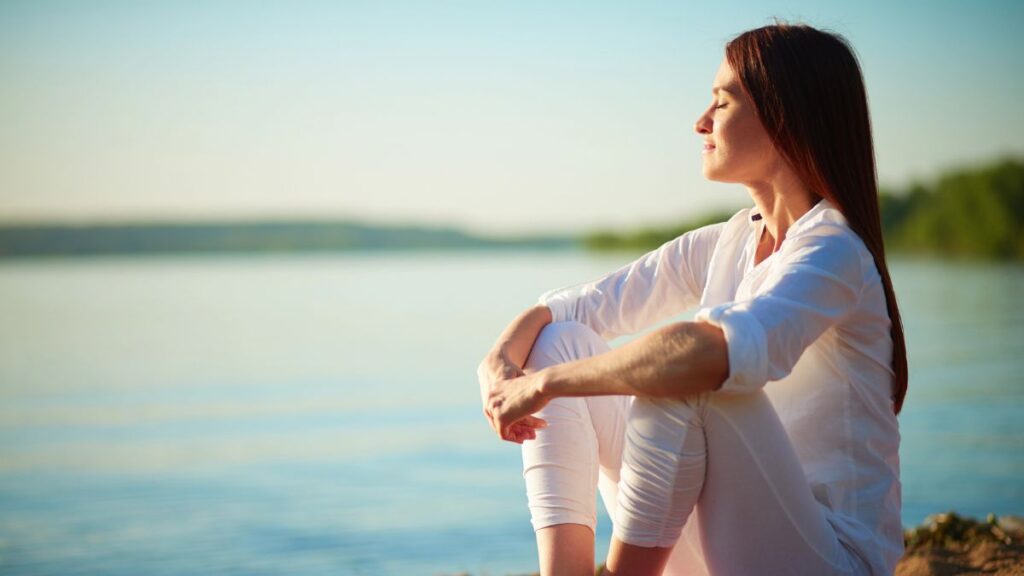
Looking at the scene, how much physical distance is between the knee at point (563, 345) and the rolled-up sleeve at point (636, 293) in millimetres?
172

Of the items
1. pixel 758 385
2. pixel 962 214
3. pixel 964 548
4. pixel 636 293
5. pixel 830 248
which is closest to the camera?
pixel 758 385

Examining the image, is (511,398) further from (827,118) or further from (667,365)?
(827,118)

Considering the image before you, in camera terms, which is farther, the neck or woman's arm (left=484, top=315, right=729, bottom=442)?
the neck

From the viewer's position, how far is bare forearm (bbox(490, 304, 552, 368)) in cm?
195

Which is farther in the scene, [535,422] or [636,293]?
[636,293]

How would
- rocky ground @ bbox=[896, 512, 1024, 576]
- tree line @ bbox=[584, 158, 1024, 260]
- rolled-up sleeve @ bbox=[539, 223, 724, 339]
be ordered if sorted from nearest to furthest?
rolled-up sleeve @ bbox=[539, 223, 724, 339]
rocky ground @ bbox=[896, 512, 1024, 576]
tree line @ bbox=[584, 158, 1024, 260]

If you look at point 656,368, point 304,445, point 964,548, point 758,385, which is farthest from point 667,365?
point 304,445

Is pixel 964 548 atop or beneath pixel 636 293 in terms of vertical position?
beneath

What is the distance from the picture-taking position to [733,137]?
1.76 m

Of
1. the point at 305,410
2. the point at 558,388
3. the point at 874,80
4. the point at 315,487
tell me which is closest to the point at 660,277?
the point at 558,388

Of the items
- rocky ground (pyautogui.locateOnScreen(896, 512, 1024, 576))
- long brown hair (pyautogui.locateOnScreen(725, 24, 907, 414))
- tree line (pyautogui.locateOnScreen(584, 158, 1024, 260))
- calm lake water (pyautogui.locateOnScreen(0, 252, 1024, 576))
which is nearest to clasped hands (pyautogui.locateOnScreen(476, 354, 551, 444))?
long brown hair (pyautogui.locateOnScreen(725, 24, 907, 414))

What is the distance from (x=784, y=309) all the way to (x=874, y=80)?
16782mm

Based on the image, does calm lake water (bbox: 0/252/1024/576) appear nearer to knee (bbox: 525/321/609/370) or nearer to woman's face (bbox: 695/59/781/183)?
knee (bbox: 525/321/609/370)

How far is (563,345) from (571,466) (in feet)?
0.78
